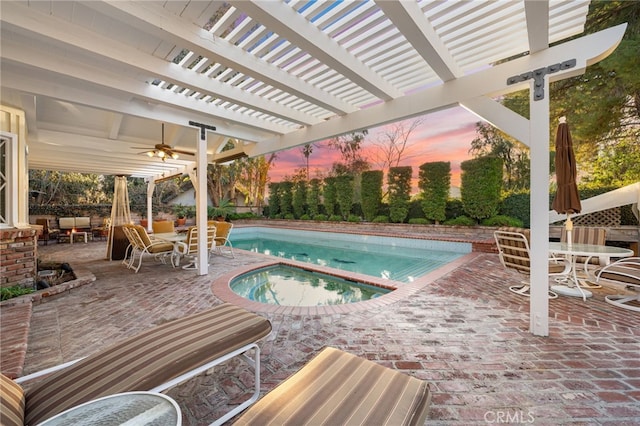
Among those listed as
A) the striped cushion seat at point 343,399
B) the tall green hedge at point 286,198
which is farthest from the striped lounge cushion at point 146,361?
the tall green hedge at point 286,198

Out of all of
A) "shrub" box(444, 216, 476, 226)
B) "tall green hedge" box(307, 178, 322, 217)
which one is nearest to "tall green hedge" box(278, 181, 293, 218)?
"tall green hedge" box(307, 178, 322, 217)

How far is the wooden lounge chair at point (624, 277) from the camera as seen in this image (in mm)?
3360

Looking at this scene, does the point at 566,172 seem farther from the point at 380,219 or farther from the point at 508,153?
the point at 508,153

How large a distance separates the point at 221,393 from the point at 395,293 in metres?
2.96

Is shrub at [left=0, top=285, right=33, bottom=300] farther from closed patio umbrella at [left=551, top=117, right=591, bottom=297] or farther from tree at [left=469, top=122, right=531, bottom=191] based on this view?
tree at [left=469, top=122, right=531, bottom=191]

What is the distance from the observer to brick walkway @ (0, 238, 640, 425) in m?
1.88

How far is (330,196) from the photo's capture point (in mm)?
16109

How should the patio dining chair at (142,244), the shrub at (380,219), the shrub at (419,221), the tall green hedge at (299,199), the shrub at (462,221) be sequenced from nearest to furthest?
the patio dining chair at (142,244) < the shrub at (462,221) < the shrub at (419,221) < the shrub at (380,219) < the tall green hedge at (299,199)

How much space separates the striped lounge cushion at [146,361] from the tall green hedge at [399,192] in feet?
39.6

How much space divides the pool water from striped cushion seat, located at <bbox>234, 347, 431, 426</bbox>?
2979 mm

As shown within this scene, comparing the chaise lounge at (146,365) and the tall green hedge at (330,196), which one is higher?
the tall green hedge at (330,196)

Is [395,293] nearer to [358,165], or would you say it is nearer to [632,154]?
[632,154]

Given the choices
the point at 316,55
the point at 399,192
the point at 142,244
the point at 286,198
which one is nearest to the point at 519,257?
the point at 316,55

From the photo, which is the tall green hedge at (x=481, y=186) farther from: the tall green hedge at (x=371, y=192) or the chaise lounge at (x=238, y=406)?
the chaise lounge at (x=238, y=406)
